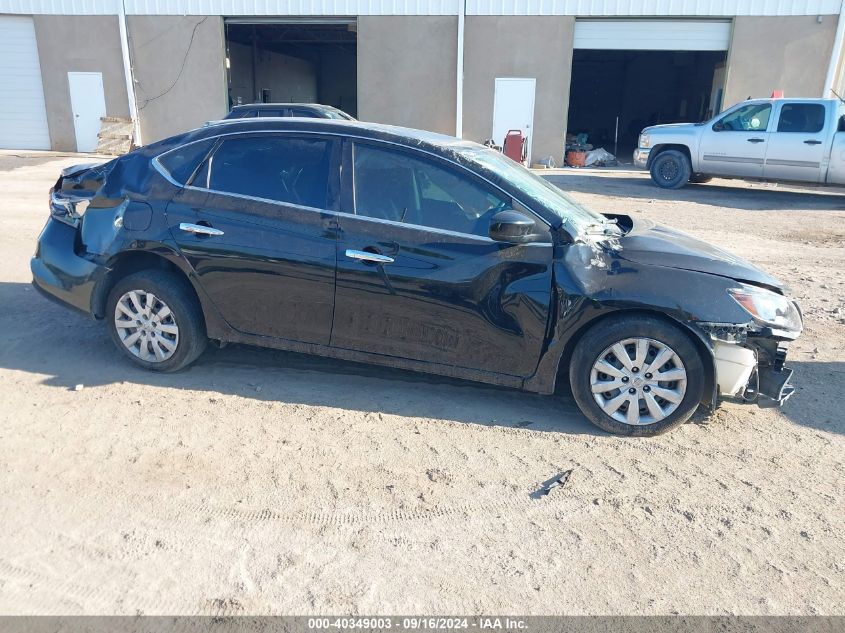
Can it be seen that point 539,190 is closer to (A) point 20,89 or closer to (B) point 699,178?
(B) point 699,178

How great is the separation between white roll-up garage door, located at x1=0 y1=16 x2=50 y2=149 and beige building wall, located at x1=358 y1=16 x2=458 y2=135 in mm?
10789

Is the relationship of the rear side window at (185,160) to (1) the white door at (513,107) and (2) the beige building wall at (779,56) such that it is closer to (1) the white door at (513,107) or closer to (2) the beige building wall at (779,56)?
(1) the white door at (513,107)

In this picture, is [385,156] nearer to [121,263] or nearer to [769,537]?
[121,263]

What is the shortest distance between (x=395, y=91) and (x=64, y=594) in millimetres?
20001

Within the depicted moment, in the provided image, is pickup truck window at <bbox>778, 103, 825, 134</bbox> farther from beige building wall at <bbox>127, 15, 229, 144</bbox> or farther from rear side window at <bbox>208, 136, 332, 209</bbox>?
beige building wall at <bbox>127, 15, 229, 144</bbox>

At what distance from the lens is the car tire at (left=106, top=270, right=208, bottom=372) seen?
455cm

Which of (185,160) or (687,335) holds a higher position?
(185,160)

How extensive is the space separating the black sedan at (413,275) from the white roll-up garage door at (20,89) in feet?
69.5

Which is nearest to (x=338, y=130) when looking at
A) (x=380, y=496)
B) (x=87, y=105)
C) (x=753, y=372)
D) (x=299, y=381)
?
(x=299, y=381)

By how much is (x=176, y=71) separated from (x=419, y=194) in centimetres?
2032

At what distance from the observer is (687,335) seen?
12.7 feet

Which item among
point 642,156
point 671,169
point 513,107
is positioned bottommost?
point 671,169
